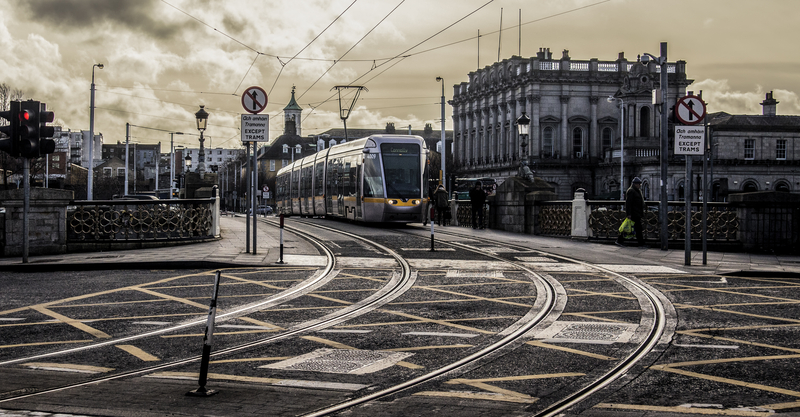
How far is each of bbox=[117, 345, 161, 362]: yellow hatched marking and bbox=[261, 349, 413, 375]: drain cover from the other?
1119mm

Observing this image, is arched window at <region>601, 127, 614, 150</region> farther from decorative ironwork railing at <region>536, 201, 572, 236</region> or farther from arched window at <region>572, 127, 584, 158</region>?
decorative ironwork railing at <region>536, 201, 572, 236</region>

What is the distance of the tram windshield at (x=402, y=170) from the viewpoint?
25781mm

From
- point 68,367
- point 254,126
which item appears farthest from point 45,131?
point 68,367

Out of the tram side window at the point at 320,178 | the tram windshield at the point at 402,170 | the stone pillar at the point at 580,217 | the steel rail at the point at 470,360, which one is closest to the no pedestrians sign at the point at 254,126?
the steel rail at the point at 470,360

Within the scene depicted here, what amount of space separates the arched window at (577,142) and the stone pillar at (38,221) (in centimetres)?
7081

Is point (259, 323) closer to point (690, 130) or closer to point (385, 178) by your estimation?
point (690, 130)

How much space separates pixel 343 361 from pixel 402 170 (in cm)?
1953

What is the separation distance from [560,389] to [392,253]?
11305 millimetres

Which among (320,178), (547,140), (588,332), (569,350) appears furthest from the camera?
(547,140)

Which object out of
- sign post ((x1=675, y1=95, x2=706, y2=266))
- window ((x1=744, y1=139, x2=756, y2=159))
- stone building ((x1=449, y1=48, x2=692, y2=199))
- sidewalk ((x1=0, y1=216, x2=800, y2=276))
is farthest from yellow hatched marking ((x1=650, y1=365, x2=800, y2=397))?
window ((x1=744, y1=139, x2=756, y2=159))

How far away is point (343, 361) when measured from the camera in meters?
6.60

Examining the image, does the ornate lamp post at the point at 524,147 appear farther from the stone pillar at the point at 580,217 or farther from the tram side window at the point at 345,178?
the tram side window at the point at 345,178

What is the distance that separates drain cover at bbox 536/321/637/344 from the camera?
296 inches

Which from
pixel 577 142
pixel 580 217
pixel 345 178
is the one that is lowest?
pixel 580 217
